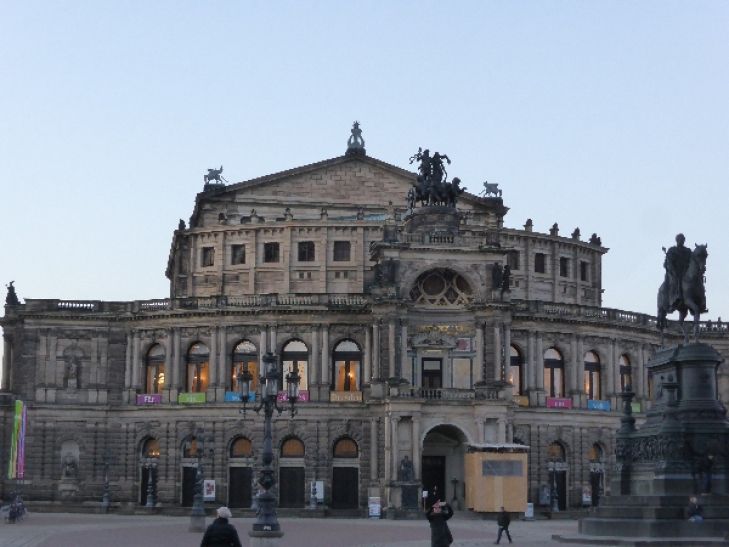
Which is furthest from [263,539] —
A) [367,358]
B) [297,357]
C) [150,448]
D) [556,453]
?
[556,453]

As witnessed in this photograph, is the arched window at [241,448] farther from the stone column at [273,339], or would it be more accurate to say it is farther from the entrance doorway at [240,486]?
the stone column at [273,339]

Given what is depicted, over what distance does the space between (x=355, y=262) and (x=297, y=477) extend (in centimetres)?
1706

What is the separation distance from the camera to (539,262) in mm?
97875

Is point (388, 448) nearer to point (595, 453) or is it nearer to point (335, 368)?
point (335, 368)

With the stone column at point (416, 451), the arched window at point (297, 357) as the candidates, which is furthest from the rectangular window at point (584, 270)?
the stone column at point (416, 451)

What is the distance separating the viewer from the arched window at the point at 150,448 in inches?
3455

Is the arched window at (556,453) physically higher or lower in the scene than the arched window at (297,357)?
lower

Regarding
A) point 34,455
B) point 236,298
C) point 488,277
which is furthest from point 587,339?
point 34,455

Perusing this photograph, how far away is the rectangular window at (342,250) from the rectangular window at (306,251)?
177cm

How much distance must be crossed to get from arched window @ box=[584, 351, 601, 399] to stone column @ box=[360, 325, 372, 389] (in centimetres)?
1609

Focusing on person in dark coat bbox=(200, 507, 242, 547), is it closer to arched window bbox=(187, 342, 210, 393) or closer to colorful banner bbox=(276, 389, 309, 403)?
colorful banner bbox=(276, 389, 309, 403)

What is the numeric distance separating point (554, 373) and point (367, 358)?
13.8 metres

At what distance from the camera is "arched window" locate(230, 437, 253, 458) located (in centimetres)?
8544

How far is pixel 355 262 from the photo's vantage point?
9294 centimetres
